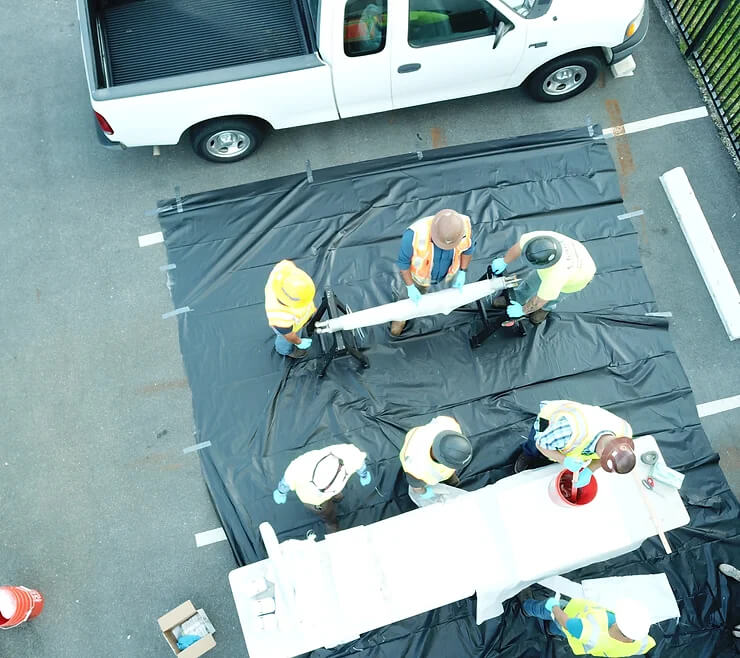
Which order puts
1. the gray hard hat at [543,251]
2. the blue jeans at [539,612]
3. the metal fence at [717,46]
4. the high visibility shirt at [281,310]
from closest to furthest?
the high visibility shirt at [281,310] → the gray hard hat at [543,251] → the blue jeans at [539,612] → the metal fence at [717,46]

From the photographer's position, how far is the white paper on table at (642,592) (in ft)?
15.5

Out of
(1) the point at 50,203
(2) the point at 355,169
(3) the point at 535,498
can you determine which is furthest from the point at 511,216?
(1) the point at 50,203

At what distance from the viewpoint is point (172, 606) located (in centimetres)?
518

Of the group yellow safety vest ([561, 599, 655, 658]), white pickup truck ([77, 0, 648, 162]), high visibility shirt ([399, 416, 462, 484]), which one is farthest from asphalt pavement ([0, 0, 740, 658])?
yellow safety vest ([561, 599, 655, 658])

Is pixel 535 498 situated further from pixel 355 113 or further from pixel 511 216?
pixel 355 113

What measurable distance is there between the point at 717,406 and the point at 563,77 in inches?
140

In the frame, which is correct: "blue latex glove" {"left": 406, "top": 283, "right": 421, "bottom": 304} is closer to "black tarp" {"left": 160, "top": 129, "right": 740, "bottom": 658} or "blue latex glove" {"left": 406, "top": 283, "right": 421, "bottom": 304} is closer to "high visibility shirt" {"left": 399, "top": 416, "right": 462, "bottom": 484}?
"black tarp" {"left": 160, "top": 129, "right": 740, "bottom": 658}

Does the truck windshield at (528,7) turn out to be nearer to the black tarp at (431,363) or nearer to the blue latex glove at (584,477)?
the black tarp at (431,363)

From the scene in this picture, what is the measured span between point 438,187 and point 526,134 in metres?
1.18

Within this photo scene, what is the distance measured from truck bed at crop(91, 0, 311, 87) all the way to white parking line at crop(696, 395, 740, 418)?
4.89 meters

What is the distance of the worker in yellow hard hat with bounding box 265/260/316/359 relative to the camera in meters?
4.43

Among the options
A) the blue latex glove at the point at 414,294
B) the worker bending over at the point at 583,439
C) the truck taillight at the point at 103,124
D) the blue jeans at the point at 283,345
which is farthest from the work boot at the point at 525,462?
the truck taillight at the point at 103,124

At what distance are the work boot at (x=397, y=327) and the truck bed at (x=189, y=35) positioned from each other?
2.60m

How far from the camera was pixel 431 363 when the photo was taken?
5684 millimetres
